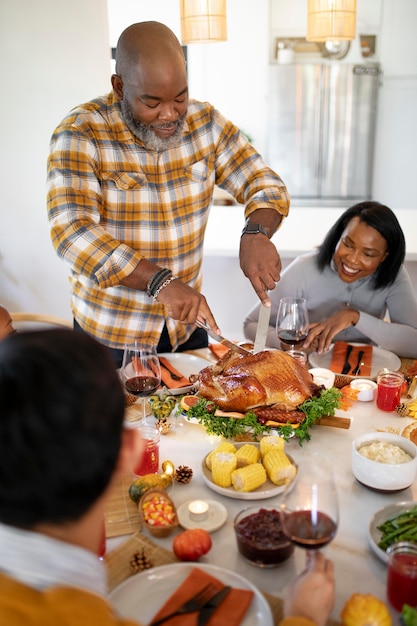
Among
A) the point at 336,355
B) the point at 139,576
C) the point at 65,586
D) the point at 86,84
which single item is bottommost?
the point at 336,355

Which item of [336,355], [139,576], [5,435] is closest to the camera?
[5,435]

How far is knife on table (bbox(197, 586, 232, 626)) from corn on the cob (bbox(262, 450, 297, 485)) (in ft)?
1.22

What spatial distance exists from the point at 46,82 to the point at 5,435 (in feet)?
10.4

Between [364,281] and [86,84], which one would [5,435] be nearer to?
[364,281]

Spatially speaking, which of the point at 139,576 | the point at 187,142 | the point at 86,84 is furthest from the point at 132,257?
the point at 86,84

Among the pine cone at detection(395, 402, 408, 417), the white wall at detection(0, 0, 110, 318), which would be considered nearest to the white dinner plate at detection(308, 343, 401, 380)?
the pine cone at detection(395, 402, 408, 417)

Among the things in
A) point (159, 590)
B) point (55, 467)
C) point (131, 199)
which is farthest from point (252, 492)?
point (131, 199)

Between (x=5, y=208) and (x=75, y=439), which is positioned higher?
(x=75, y=439)

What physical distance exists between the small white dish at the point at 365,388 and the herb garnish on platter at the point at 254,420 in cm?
20

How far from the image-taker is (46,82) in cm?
352

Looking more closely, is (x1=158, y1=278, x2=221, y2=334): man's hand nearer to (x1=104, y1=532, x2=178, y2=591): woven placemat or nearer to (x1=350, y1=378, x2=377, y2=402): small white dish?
(x1=350, y1=378, x2=377, y2=402): small white dish

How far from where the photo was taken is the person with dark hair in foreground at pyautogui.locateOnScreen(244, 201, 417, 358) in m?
2.39

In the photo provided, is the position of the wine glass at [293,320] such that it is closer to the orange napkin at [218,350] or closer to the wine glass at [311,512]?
the orange napkin at [218,350]

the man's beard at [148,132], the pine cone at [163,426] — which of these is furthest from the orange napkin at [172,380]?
the man's beard at [148,132]
